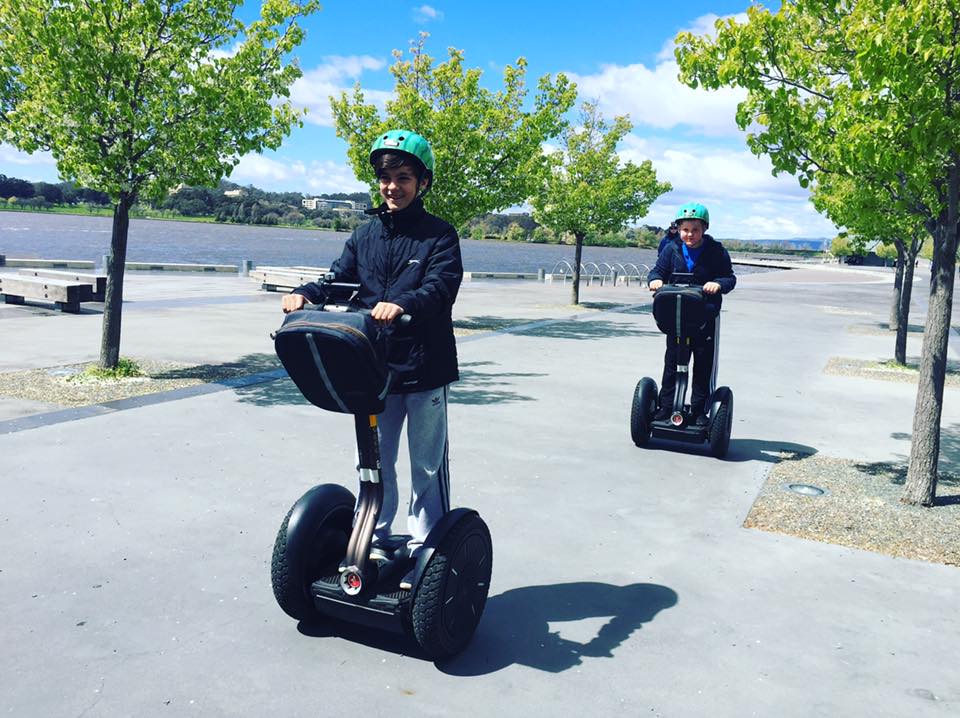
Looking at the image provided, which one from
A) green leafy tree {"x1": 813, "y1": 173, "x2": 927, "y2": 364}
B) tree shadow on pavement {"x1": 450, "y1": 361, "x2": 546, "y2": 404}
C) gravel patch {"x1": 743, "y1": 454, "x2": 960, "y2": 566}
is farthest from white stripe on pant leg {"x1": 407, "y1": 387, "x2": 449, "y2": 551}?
A: green leafy tree {"x1": 813, "y1": 173, "x2": 927, "y2": 364}

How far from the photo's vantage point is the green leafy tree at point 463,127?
1509 centimetres

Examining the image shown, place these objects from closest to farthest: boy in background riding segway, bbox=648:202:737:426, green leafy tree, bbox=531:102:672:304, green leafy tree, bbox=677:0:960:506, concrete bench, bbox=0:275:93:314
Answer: green leafy tree, bbox=677:0:960:506, boy in background riding segway, bbox=648:202:737:426, concrete bench, bbox=0:275:93:314, green leafy tree, bbox=531:102:672:304

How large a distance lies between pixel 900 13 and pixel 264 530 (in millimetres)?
4645

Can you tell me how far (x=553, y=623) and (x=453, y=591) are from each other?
697 mm

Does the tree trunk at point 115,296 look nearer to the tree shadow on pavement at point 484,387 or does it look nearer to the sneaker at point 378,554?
the tree shadow on pavement at point 484,387

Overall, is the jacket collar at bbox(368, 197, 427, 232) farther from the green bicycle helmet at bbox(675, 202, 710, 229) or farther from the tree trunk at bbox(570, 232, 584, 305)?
the tree trunk at bbox(570, 232, 584, 305)

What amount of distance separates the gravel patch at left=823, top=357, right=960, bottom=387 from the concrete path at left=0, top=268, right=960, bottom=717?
298cm

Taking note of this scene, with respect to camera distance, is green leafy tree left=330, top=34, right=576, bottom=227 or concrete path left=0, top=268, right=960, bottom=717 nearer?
concrete path left=0, top=268, right=960, bottom=717

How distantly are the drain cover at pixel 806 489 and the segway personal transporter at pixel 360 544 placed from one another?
3312mm

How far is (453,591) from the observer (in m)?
3.36

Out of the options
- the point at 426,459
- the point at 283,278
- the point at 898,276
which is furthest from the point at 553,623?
the point at 283,278

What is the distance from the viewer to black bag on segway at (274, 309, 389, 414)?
9.71 ft

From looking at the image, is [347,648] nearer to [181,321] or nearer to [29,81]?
A: [29,81]

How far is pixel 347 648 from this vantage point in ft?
11.5
